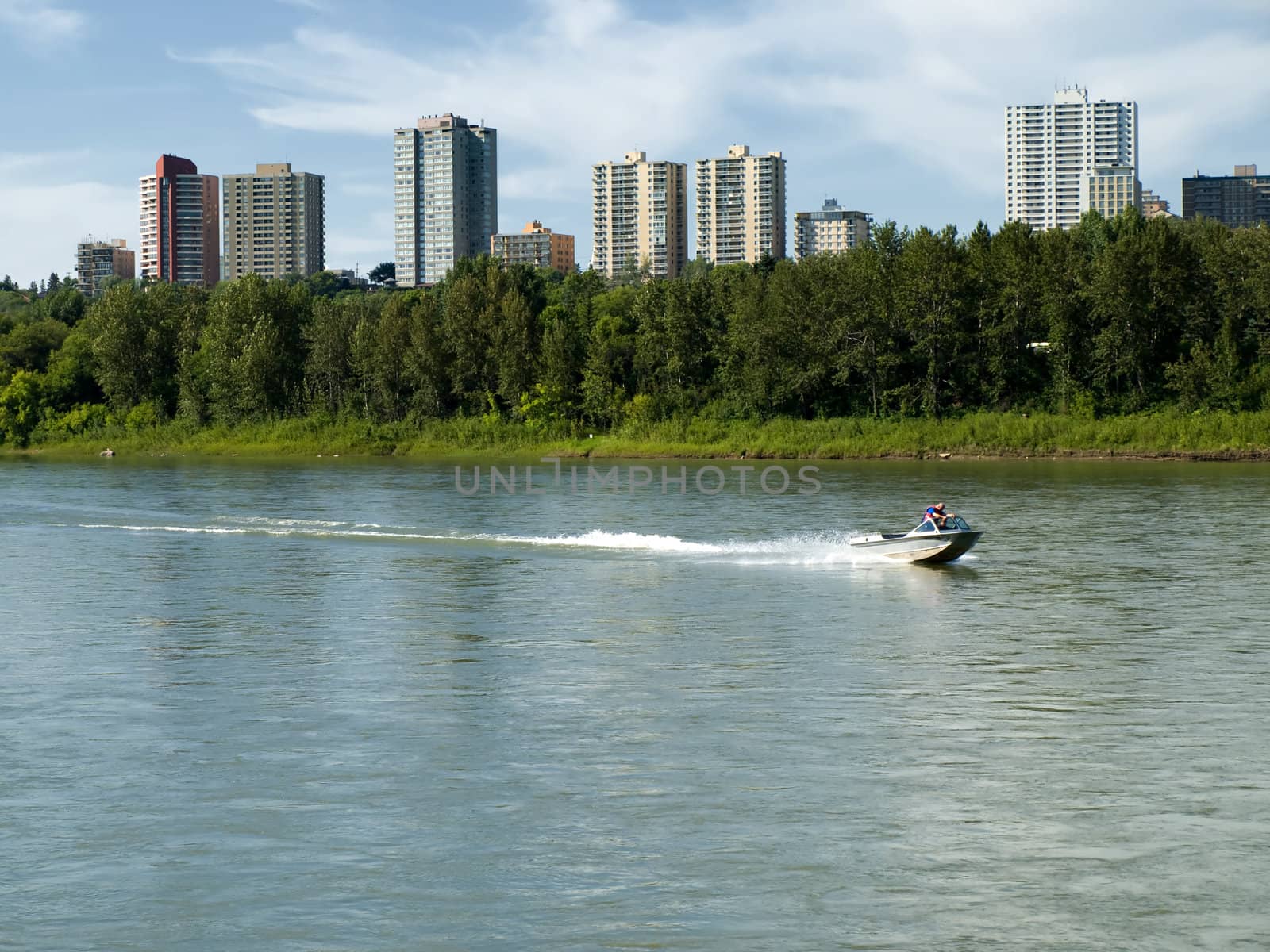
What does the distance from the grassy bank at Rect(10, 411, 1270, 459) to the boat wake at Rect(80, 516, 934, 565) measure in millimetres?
53285

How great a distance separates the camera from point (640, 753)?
18219 mm

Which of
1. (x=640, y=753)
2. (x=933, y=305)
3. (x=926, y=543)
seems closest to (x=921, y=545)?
(x=926, y=543)

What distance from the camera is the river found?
1295 cm

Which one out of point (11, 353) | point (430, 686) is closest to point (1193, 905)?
point (430, 686)

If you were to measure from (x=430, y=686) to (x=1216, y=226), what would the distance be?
314ft

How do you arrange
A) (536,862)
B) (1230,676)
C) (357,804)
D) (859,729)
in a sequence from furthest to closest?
1. (1230,676)
2. (859,729)
3. (357,804)
4. (536,862)

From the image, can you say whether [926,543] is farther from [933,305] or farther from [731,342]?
[731,342]

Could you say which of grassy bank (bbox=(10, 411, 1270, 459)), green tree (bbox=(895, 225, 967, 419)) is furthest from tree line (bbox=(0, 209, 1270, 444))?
grassy bank (bbox=(10, 411, 1270, 459))

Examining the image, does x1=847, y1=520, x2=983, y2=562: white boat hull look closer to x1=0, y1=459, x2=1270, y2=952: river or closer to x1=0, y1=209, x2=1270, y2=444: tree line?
x1=0, y1=459, x2=1270, y2=952: river

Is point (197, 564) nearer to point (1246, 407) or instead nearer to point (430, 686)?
point (430, 686)

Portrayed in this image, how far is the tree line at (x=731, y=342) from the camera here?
10100cm

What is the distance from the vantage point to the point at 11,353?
149125 mm

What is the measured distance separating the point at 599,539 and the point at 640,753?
27036mm

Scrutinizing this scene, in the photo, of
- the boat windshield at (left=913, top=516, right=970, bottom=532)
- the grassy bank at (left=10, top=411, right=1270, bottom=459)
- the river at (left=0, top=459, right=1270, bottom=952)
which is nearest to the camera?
the river at (left=0, top=459, right=1270, bottom=952)
